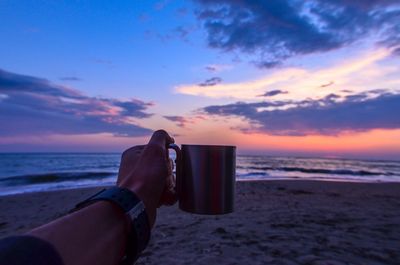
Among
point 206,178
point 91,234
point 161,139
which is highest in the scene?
point 161,139

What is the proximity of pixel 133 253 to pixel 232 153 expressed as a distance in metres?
0.55

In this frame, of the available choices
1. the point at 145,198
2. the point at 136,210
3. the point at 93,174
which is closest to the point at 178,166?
the point at 145,198

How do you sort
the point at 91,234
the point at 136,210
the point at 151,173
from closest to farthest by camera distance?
the point at 91,234, the point at 136,210, the point at 151,173

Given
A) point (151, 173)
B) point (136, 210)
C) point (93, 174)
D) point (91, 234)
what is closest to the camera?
point (91, 234)

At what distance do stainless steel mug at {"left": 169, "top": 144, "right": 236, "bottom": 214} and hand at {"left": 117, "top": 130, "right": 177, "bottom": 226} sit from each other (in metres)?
0.06

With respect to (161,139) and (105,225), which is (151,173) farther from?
(105,225)

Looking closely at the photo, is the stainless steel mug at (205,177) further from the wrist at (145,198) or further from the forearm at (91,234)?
the forearm at (91,234)

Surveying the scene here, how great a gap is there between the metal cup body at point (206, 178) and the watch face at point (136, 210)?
1.08 feet

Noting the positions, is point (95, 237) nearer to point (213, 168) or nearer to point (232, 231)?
point (213, 168)

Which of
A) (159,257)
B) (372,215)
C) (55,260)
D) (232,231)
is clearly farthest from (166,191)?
(372,215)

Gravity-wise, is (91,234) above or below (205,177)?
below

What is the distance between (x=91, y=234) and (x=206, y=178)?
0.52 metres

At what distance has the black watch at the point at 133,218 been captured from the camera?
78 cm

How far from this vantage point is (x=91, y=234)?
699mm
